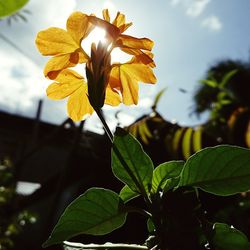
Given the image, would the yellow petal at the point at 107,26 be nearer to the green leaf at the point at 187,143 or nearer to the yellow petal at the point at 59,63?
the yellow petal at the point at 59,63

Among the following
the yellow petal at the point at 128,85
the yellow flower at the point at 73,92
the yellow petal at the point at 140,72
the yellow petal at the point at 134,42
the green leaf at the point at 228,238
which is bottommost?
the green leaf at the point at 228,238

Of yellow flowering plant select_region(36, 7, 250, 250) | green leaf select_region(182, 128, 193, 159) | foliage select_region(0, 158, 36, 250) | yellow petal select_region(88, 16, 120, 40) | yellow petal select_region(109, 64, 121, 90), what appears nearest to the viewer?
yellow flowering plant select_region(36, 7, 250, 250)

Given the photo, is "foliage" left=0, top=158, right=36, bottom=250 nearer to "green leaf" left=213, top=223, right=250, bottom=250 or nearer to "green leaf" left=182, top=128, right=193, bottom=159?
"green leaf" left=182, top=128, right=193, bottom=159

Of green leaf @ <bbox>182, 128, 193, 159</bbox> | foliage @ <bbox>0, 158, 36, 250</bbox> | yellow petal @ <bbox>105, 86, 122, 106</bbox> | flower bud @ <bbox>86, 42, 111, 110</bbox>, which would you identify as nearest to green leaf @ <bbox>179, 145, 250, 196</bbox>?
flower bud @ <bbox>86, 42, 111, 110</bbox>

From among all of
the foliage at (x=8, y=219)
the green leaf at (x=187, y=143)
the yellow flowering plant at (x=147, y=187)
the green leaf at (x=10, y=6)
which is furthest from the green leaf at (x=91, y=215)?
the foliage at (x=8, y=219)

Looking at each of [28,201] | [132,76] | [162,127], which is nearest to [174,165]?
[132,76]

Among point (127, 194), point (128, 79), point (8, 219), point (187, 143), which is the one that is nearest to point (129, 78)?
point (128, 79)
